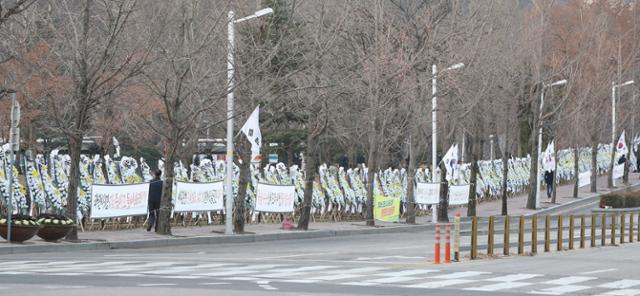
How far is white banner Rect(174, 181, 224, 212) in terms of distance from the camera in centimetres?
3562

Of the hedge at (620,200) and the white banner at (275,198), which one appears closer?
the white banner at (275,198)

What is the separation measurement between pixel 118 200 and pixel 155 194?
131 cm

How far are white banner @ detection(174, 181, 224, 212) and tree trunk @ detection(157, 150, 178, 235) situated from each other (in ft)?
11.4

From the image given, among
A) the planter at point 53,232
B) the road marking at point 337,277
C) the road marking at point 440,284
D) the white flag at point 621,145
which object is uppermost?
the white flag at point 621,145

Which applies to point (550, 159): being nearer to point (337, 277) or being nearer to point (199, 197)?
point (199, 197)

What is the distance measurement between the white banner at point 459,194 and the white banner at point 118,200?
799 inches

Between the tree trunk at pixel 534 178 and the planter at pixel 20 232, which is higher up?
the tree trunk at pixel 534 178

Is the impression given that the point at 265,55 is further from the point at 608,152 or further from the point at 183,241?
the point at 608,152

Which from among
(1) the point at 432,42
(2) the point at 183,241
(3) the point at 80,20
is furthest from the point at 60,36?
(1) the point at 432,42

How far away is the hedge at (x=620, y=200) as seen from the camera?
52656mm

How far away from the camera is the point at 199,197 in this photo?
36.2m

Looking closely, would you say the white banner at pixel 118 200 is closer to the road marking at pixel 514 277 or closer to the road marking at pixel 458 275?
the road marking at pixel 458 275

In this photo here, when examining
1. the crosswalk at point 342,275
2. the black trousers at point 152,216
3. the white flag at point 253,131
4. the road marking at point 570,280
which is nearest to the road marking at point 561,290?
the crosswalk at point 342,275

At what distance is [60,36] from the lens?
96.8 feet
